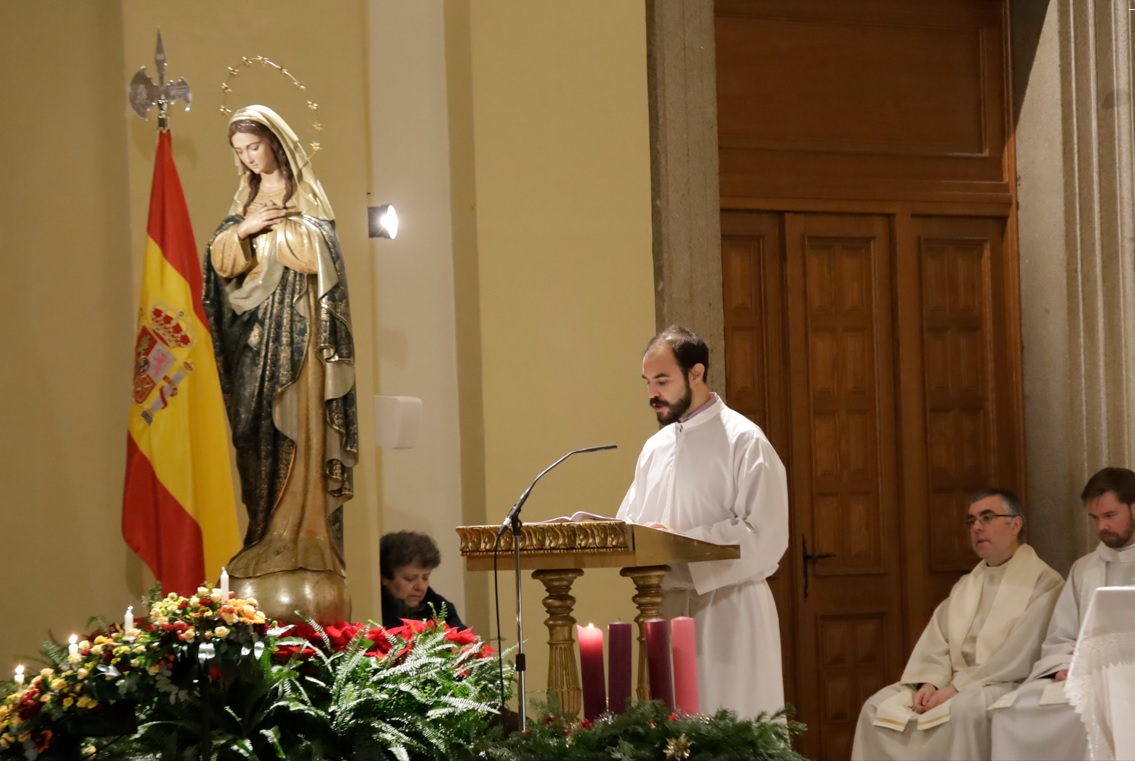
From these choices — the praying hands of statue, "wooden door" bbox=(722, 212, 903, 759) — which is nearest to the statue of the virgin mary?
the praying hands of statue

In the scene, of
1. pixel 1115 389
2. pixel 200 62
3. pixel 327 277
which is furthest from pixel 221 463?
pixel 1115 389

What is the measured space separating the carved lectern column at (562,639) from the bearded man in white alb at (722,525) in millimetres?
664

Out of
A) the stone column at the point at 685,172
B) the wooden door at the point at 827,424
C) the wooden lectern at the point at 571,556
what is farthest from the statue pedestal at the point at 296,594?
the wooden door at the point at 827,424

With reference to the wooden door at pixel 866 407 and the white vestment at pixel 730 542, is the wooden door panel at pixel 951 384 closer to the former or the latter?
the wooden door at pixel 866 407

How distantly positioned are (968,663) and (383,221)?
3485mm

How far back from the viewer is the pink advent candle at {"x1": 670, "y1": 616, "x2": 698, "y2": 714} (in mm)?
3662

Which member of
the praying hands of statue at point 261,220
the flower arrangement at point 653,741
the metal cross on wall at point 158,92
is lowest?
the flower arrangement at point 653,741

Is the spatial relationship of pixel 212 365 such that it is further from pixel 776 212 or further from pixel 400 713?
pixel 776 212

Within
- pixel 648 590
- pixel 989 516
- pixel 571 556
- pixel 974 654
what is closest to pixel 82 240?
pixel 571 556

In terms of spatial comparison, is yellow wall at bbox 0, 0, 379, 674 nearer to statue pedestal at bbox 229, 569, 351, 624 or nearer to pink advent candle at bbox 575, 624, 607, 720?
statue pedestal at bbox 229, 569, 351, 624

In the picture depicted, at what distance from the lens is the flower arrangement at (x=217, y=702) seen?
3746 millimetres

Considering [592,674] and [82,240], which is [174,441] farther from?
[592,674]

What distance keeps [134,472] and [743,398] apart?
11.0 ft

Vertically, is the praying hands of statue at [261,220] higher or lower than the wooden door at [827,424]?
higher
